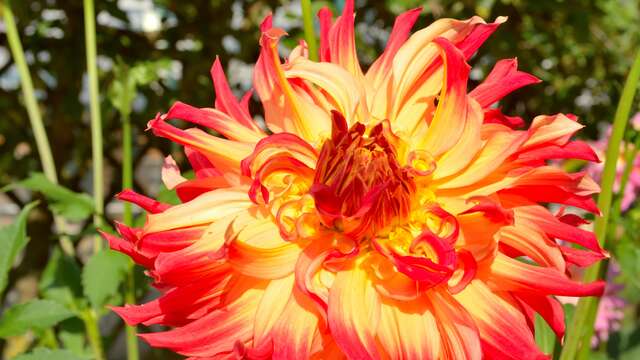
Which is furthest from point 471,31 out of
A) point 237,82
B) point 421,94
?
point 237,82

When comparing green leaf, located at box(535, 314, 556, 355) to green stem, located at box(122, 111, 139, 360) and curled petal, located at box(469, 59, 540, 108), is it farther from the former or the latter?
green stem, located at box(122, 111, 139, 360)

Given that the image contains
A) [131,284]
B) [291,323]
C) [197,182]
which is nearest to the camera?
[291,323]

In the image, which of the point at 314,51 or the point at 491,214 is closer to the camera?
the point at 491,214

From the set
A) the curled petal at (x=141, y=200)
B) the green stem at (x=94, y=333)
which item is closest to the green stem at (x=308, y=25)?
the curled petal at (x=141, y=200)

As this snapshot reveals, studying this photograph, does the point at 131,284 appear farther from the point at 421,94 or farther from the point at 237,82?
the point at 237,82

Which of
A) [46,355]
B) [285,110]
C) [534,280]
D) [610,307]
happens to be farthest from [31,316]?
[610,307]

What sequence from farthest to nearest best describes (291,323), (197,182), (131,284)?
1. (131,284)
2. (197,182)
3. (291,323)
